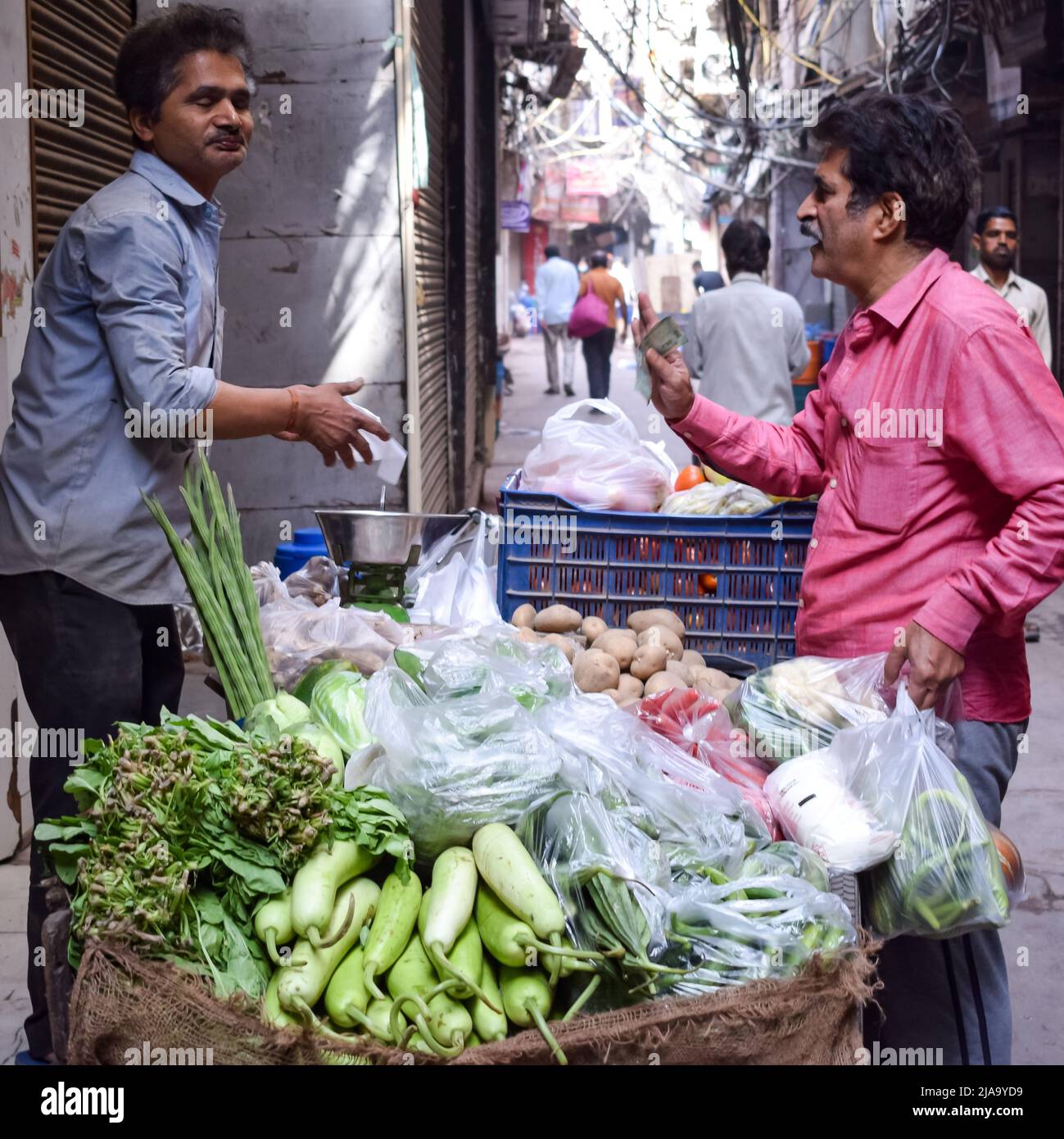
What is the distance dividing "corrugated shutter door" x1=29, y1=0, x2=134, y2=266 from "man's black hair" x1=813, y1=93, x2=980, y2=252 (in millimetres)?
2768

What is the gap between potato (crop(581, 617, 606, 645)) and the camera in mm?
3463

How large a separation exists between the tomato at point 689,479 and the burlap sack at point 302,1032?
9.37 ft

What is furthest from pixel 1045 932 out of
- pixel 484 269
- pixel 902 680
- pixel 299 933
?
pixel 484 269

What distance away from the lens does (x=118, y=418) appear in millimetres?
2719

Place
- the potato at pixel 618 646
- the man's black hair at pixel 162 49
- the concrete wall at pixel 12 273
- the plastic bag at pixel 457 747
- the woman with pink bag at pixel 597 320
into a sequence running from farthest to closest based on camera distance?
the woman with pink bag at pixel 597 320, the concrete wall at pixel 12 273, the potato at pixel 618 646, the man's black hair at pixel 162 49, the plastic bag at pixel 457 747

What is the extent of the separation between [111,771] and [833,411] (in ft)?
5.31

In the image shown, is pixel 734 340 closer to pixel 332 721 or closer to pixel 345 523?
pixel 345 523

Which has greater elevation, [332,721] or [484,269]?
[484,269]

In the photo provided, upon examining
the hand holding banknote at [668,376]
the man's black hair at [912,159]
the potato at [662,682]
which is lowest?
the potato at [662,682]

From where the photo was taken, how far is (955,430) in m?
2.40

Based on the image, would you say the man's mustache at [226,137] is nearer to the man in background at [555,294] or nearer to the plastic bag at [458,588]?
the plastic bag at [458,588]

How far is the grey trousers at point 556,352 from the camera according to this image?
66.0ft

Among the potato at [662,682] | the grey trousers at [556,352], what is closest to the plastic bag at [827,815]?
the potato at [662,682]

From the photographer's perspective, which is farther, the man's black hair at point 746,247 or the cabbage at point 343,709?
the man's black hair at point 746,247
